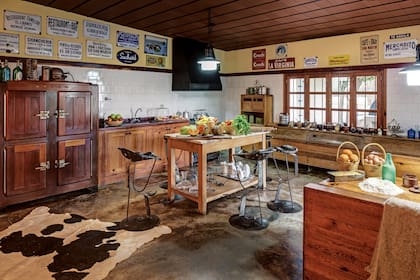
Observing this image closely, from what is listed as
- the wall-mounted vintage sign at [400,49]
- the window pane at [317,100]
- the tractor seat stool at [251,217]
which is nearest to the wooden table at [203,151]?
the tractor seat stool at [251,217]

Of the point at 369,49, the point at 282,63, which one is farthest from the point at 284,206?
the point at 282,63

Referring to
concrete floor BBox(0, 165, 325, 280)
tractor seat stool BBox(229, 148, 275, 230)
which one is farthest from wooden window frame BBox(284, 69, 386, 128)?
tractor seat stool BBox(229, 148, 275, 230)

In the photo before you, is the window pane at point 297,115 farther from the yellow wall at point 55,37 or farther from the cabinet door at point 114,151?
the cabinet door at point 114,151

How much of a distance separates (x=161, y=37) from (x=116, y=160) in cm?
279

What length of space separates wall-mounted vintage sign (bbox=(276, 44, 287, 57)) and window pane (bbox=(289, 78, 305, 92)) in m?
0.60

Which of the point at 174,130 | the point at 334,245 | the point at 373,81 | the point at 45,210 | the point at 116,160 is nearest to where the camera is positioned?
the point at 334,245

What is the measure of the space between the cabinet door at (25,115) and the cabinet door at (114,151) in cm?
105

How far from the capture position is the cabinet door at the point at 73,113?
440 cm

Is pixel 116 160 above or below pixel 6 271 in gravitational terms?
above

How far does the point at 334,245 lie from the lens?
7.02 ft

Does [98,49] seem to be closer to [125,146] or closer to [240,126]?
[125,146]

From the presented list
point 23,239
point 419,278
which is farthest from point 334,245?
point 23,239

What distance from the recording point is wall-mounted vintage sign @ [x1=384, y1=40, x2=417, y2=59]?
5.16 meters

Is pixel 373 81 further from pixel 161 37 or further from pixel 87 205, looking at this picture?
pixel 87 205
